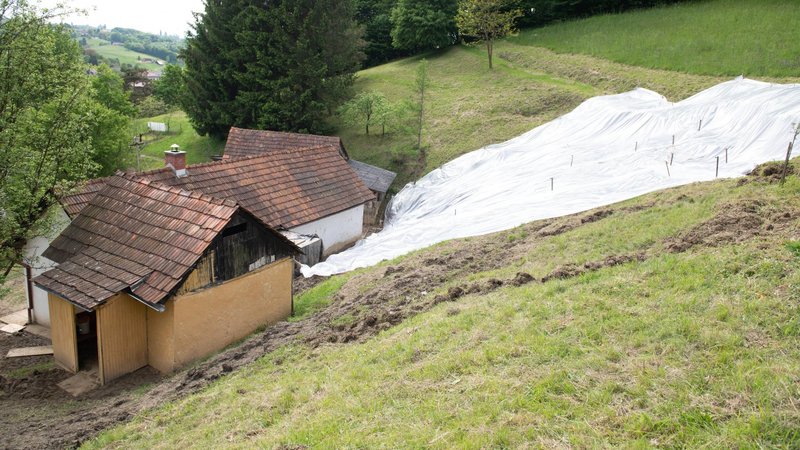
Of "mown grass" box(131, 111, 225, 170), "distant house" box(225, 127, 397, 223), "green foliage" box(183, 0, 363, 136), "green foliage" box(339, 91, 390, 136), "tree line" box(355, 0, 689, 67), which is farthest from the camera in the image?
"tree line" box(355, 0, 689, 67)

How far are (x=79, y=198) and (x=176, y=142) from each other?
27681 mm

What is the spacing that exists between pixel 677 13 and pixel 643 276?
3771 cm

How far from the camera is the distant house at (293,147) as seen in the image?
1054 inches

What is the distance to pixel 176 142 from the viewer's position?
41.3 metres

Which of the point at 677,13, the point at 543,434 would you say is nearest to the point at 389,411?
the point at 543,434

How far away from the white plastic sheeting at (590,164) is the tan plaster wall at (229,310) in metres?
2.95

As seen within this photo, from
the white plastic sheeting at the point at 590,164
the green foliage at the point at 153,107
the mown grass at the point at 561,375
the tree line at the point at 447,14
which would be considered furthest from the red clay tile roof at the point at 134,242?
the green foliage at the point at 153,107

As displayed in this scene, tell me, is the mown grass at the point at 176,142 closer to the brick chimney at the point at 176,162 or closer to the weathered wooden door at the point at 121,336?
the brick chimney at the point at 176,162

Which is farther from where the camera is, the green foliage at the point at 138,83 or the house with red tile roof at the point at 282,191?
the green foliage at the point at 138,83

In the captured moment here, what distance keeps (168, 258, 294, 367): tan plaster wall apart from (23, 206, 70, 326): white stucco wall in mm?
4886

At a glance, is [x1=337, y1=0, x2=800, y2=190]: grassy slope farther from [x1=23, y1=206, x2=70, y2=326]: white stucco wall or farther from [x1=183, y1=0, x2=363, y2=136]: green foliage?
[x1=23, y1=206, x2=70, y2=326]: white stucco wall

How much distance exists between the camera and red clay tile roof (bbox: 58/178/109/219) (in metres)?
14.9

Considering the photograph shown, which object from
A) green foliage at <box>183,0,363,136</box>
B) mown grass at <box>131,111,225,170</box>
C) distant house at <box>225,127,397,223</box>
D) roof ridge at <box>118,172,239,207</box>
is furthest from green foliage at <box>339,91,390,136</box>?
roof ridge at <box>118,172,239,207</box>

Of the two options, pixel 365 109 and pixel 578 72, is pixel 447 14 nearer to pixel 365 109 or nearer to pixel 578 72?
pixel 578 72
